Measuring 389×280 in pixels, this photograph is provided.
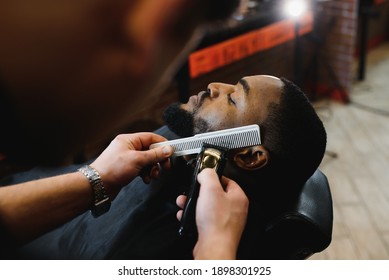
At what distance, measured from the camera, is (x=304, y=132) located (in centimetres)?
119

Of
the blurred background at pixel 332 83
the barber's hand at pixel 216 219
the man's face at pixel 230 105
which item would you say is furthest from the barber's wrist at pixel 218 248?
the blurred background at pixel 332 83

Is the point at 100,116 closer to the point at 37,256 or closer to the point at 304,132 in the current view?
the point at 304,132

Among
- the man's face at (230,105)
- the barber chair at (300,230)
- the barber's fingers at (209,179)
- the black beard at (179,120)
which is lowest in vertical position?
the barber chair at (300,230)

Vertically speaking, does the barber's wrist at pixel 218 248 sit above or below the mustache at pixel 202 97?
below

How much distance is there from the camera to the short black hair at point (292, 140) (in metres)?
1.19

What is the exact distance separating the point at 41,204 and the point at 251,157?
2.08ft

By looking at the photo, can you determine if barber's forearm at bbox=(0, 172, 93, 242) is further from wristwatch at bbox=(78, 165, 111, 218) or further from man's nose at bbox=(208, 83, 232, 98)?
man's nose at bbox=(208, 83, 232, 98)

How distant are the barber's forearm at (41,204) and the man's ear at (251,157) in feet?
1.52

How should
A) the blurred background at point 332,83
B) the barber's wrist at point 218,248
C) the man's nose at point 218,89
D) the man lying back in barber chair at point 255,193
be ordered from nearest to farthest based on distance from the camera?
the barber's wrist at point 218,248, the man lying back in barber chair at point 255,193, the man's nose at point 218,89, the blurred background at point 332,83

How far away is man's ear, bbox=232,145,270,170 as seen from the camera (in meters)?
1.21

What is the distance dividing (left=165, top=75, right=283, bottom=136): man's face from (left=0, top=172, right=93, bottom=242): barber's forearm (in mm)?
416

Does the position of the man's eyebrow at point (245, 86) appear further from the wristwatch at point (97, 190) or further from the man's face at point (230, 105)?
the wristwatch at point (97, 190)

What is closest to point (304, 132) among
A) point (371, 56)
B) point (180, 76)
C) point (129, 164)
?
point (129, 164)

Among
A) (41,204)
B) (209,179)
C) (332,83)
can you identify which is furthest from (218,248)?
(332,83)
